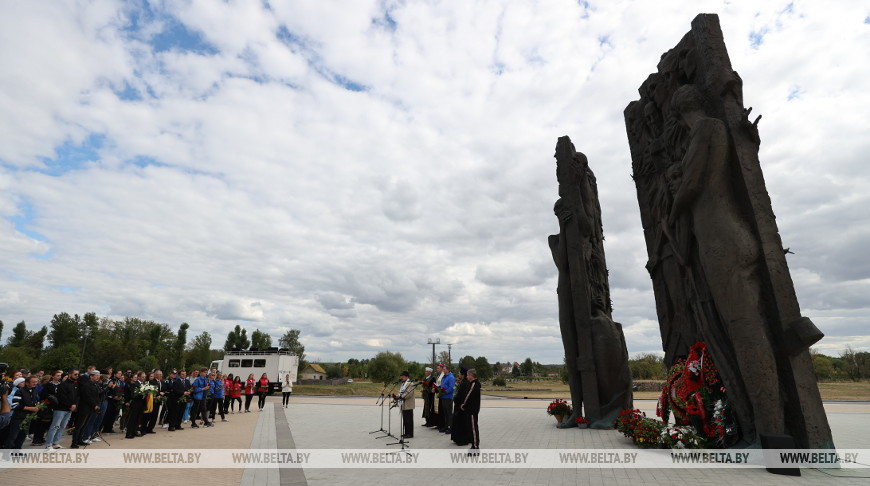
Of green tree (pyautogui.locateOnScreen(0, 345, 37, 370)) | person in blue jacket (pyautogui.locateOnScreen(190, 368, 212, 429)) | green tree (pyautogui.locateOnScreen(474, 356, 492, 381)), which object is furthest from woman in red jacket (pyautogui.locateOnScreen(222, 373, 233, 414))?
green tree (pyautogui.locateOnScreen(0, 345, 37, 370))


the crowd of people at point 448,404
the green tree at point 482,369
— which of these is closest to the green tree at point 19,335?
the green tree at point 482,369

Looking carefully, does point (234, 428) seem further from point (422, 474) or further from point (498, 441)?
point (422, 474)

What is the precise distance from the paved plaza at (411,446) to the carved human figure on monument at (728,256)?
1.19 m

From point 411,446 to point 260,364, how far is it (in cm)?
3196

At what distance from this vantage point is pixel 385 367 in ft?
192

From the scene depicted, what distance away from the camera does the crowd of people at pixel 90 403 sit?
891 centimetres

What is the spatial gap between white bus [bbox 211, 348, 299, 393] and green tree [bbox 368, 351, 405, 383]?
66.5 feet

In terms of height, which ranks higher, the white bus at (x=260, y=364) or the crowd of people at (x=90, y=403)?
the white bus at (x=260, y=364)

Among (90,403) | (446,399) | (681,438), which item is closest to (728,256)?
(681,438)

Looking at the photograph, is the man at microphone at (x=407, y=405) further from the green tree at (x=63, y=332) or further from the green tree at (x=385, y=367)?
the green tree at (x=63, y=332)

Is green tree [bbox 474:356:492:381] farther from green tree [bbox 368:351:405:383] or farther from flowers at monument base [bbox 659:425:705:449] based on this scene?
flowers at monument base [bbox 659:425:705:449]

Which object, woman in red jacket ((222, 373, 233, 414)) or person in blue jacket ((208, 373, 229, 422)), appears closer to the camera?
person in blue jacket ((208, 373, 229, 422))

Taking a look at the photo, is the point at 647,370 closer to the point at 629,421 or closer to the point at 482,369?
the point at 482,369

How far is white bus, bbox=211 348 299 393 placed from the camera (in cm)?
3659
